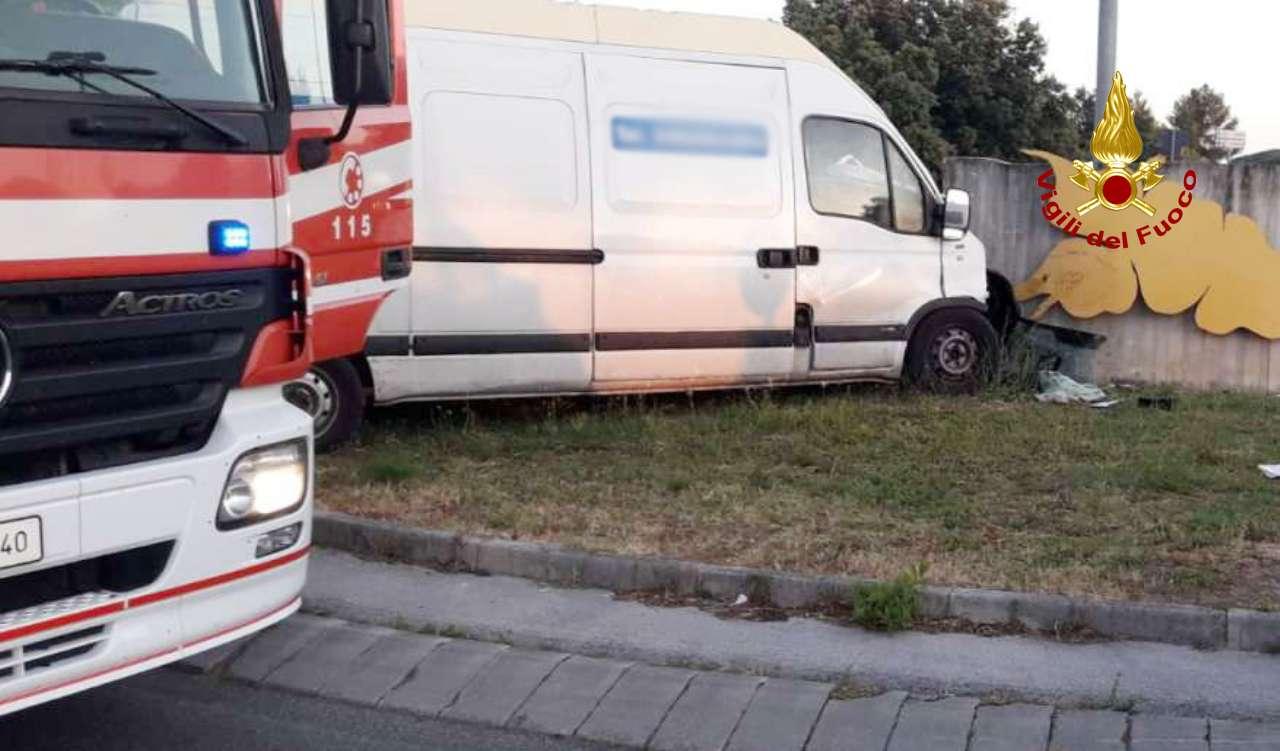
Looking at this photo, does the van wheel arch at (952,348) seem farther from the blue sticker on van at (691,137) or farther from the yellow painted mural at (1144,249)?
the yellow painted mural at (1144,249)

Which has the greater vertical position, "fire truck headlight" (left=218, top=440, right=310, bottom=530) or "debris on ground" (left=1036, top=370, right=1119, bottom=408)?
"fire truck headlight" (left=218, top=440, right=310, bottom=530)

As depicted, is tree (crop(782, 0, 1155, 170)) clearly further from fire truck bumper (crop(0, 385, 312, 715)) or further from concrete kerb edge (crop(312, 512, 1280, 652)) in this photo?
fire truck bumper (crop(0, 385, 312, 715))

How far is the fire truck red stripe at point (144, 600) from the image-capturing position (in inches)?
156

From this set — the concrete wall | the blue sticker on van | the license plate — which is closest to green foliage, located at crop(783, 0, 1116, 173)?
the concrete wall

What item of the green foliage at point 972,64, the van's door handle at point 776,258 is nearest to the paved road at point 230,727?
the van's door handle at point 776,258

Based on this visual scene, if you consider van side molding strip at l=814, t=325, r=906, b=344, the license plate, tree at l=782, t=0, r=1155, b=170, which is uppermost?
tree at l=782, t=0, r=1155, b=170

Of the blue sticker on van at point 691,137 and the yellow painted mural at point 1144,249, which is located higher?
the blue sticker on van at point 691,137

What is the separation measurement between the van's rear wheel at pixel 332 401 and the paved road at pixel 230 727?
11.2 feet

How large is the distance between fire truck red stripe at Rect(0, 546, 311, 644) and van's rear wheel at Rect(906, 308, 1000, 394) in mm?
6589

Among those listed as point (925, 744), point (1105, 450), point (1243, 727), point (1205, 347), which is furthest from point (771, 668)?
point (1205, 347)

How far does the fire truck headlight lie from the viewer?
450 cm

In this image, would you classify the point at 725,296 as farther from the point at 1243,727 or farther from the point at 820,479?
the point at 1243,727

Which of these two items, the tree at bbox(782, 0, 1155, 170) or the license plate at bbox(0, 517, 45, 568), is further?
the tree at bbox(782, 0, 1155, 170)

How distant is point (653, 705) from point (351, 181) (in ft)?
8.71
